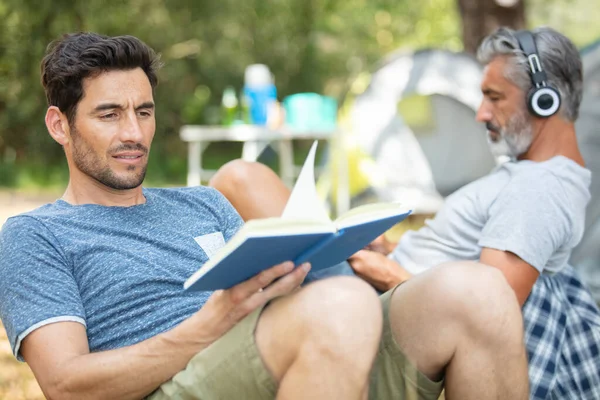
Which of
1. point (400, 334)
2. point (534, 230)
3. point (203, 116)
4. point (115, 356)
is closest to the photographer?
point (115, 356)

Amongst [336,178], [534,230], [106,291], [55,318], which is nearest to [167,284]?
[106,291]

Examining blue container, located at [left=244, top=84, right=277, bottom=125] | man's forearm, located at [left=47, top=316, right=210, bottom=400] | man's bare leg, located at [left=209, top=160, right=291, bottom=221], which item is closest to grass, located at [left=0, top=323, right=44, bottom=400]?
man's bare leg, located at [left=209, top=160, right=291, bottom=221]

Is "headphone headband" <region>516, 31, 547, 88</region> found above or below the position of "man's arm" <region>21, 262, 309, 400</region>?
above

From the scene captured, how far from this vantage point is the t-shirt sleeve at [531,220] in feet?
6.84

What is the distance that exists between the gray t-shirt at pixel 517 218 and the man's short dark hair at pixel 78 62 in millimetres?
992

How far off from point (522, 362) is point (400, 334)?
0.76 feet

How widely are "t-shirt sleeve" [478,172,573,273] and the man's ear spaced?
1.07 metres

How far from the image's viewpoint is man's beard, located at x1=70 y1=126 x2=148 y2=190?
1836mm

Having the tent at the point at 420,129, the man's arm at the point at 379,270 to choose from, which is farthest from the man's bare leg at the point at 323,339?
the tent at the point at 420,129

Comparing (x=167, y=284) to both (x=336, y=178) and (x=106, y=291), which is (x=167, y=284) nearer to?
(x=106, y=291)

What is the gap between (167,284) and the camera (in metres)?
1.73

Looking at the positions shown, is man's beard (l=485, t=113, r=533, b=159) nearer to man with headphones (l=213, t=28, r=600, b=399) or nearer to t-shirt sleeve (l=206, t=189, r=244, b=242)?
man with headphones (l=213, t=28, r=600, b=399)

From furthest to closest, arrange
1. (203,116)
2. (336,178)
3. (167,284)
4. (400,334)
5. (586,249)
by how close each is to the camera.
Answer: (203,116) → (336,178) → (586,249) → (167,284) → (400,334)

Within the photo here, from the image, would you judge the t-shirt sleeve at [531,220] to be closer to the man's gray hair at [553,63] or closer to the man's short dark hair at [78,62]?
the man's gray hair at [553,63]
